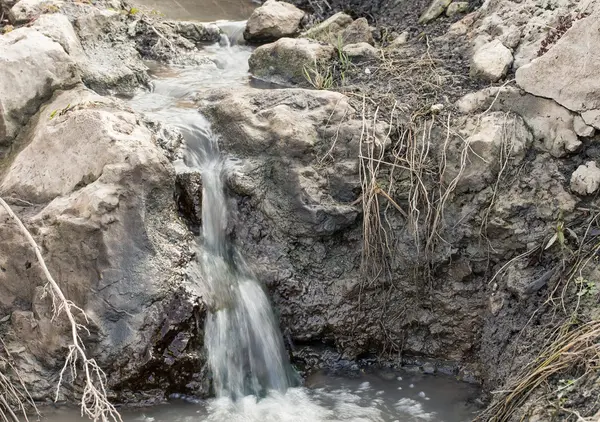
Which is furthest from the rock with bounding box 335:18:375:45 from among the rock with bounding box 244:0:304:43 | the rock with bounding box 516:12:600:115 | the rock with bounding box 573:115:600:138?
the rock with bounding box 573:115:600:138

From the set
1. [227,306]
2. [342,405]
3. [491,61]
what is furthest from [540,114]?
[227,306]

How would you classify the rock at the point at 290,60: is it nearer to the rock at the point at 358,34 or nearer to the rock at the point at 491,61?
the rock at the point at 358,34

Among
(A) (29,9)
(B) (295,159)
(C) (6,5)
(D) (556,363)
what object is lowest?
(D) (556,363)

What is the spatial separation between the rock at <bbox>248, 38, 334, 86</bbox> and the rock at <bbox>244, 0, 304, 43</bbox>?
983mm

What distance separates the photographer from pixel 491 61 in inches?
197

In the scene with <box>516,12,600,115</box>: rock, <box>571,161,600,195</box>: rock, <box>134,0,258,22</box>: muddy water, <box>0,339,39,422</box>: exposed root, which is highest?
<box>134,0,258,22</box>: muddy water

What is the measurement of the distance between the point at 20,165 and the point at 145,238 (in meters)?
1.04

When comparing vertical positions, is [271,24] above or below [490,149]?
above

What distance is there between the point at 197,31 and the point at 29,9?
205cm

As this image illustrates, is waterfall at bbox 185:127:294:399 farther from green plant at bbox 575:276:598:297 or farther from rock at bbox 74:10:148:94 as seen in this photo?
green plant at bbox 575:276:598:297

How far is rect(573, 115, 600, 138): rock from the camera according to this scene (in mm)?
4281

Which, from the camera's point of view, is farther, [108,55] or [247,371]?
[108,55]

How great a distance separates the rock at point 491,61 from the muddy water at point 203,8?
4342 millimetres

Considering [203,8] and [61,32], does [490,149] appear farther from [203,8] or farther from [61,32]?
[203,8]
